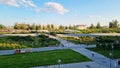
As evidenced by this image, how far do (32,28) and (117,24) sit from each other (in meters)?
54.3

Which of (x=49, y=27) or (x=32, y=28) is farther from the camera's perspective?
(x=49, y=27)

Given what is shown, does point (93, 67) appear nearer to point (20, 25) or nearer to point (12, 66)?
point (12, 66)

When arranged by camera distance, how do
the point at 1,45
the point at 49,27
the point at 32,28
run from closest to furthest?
the point at 1,45 → the point at 32,28 → the point at 49,27

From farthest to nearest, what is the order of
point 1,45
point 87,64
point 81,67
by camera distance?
point 1,45 < point 87,64 < point 81,67

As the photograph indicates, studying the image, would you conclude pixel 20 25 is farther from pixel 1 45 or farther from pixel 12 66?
pixel 12 66

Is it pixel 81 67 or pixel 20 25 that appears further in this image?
pixel 20 25

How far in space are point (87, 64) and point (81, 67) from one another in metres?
2.39

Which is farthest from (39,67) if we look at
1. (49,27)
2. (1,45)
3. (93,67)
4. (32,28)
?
(49,27)

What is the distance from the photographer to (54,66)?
96.7 ft

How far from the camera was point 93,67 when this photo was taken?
95.4ft

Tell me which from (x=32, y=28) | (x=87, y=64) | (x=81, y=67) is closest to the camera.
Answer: (x=81, y=67)

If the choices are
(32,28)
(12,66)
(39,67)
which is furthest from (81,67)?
(32,28)

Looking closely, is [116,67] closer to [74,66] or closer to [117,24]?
[74,66]

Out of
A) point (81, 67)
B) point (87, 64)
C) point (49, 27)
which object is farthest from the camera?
point (49, 27)
